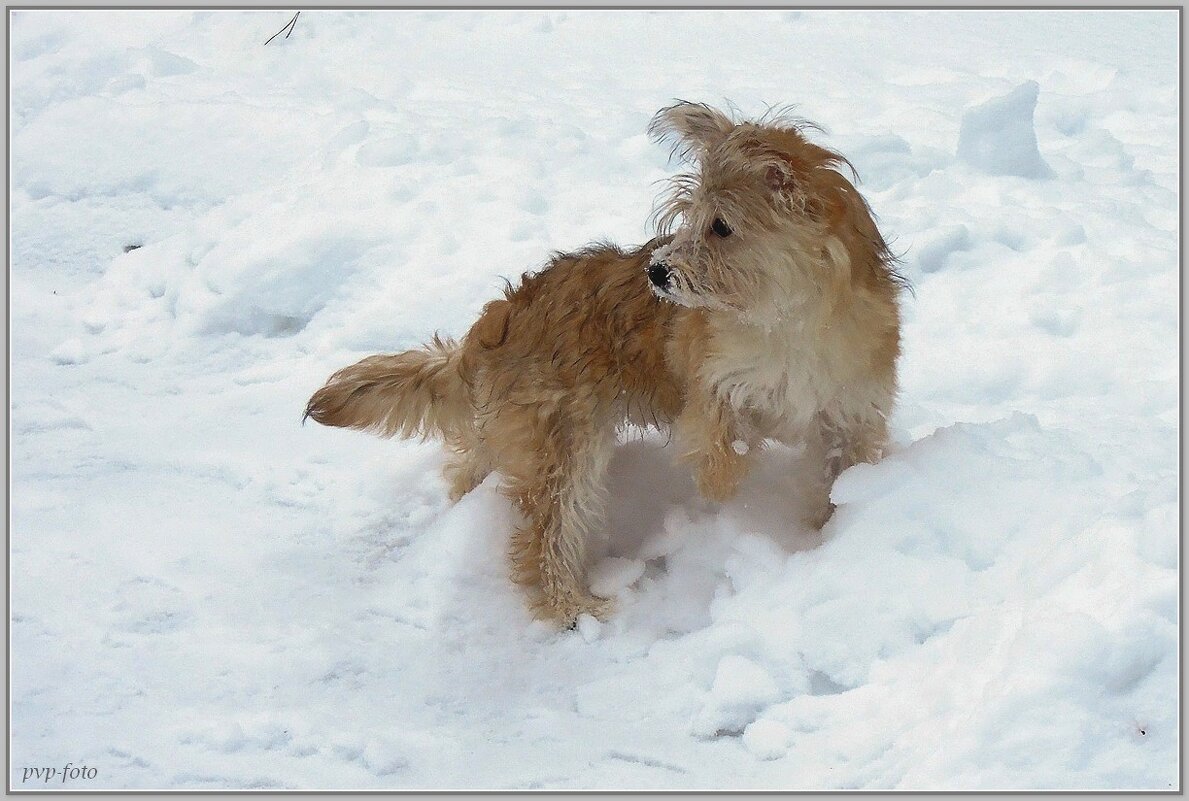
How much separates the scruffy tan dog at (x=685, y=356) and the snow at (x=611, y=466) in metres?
0.28

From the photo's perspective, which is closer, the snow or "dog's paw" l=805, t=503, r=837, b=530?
the snow

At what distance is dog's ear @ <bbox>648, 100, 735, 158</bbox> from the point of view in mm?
3516

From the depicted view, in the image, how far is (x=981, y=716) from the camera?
248 cm

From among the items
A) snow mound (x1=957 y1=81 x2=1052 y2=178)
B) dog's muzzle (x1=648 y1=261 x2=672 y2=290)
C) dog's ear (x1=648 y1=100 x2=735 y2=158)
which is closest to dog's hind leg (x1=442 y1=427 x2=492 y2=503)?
dog's muzzle (x1=648 y1=261 x2=672 y2=290)

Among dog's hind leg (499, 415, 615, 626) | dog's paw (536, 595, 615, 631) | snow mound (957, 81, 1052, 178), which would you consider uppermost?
snow mound (957, 81, 1052, 178)

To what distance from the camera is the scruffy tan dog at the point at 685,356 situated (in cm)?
337

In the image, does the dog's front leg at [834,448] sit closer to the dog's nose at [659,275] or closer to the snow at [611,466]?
the snow at [611,466]

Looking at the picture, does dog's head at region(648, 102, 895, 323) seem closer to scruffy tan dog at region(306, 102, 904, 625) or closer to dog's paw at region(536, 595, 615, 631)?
scruffy tan dog at region(306, 102, 904, 625)

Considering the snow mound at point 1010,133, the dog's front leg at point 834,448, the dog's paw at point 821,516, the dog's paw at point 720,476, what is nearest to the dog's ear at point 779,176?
the dog's front leg at point 834,448

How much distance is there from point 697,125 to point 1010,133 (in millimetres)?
3901

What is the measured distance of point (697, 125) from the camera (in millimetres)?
3549

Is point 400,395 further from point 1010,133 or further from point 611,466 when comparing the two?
point 1010,133

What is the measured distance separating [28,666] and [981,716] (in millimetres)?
3174

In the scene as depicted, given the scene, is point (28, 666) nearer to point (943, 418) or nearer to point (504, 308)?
point (504, 308)
